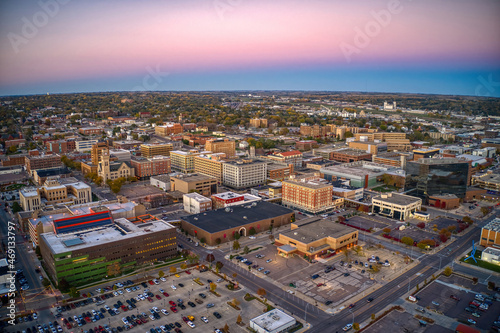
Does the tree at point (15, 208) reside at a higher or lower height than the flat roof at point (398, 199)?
lower

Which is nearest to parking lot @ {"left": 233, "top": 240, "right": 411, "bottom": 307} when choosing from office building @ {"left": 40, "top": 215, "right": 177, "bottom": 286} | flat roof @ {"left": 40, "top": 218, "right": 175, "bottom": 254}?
office building @ {"left": 40, "top": 215, "right": 177, "bottom": 286}

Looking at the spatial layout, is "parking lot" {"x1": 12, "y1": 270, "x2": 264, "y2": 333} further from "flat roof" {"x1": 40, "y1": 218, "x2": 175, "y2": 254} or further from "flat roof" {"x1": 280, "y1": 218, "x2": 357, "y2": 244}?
"flat roof" {"x1": 280, "y1": 218, "x2": 357, "y2": 244}

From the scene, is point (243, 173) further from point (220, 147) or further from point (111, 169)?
point (111, 169)

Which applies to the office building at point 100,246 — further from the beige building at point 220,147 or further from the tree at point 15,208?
the beige building at point 220,147

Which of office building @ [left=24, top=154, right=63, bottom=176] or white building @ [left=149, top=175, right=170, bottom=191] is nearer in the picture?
white building @ [left=149, top=175, right=170, bottom=191]

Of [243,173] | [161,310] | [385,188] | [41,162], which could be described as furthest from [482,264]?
[41,162]

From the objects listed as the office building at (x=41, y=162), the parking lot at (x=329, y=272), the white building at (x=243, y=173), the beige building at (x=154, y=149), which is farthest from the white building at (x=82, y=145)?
the parking lot at (x=329, y=272)
